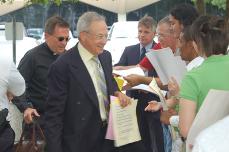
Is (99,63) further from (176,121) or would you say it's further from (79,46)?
(176,121)

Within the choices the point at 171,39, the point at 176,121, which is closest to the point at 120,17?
the point at 171,39

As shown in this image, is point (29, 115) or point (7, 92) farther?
point (29, 115)

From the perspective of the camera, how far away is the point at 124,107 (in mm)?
4586

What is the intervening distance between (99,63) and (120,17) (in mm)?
25363

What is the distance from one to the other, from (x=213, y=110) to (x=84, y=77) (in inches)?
69.5

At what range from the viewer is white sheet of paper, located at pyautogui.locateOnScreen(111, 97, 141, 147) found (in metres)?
4.47

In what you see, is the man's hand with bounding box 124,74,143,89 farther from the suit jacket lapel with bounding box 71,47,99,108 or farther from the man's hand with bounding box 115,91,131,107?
the suit jacket lapel with bounding box 71,47,99,108

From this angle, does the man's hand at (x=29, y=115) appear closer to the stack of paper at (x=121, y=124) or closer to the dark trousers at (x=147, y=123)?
the stack of paper at (x=121, y=124)

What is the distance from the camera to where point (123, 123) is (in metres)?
4.59

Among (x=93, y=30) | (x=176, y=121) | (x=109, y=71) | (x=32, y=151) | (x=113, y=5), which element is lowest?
(x=32, y=151)

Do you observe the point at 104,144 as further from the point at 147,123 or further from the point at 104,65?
the point at 147,123

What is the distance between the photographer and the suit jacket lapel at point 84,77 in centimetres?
438

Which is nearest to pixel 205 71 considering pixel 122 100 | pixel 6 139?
pixel 122 100

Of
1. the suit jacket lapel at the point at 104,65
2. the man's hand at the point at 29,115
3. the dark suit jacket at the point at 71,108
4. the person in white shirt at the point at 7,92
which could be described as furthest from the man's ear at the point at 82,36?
the man's hand at the point at 29,115
